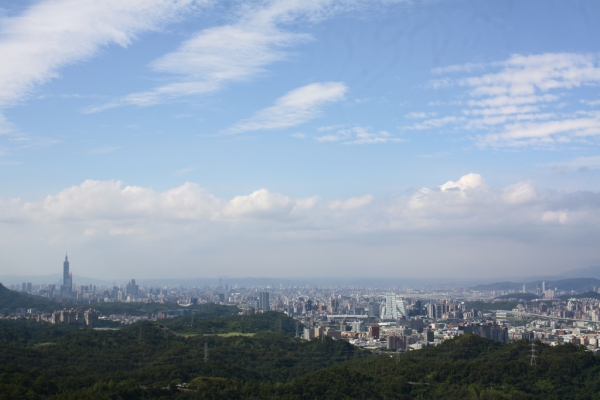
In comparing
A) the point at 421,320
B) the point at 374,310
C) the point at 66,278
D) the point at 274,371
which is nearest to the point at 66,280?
the point at 66,278

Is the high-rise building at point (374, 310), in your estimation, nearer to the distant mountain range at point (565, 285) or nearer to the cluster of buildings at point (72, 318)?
the cluster of buildings at point (72, 318)

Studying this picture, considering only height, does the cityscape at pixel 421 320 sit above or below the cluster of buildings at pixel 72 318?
below

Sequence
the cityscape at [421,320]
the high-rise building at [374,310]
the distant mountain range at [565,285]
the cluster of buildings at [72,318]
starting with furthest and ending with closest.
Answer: the distant mountain range at [565,285] → the high-rise building at [374,310] → the cluster of buildings at [72,318] → the cityscape at [421,320]

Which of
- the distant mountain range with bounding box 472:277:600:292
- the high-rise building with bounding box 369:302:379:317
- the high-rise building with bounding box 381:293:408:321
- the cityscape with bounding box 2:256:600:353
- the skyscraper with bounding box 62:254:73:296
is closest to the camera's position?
the cityscape with bounding box 2:256:600:353

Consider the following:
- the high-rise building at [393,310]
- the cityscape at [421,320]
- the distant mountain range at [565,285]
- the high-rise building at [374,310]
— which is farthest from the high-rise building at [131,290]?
the distant mountain range at [565,285]

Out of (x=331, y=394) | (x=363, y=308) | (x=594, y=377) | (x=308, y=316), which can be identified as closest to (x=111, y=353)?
(x=331, y=394)

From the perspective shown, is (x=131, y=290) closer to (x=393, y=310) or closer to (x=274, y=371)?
(x=393, y=310)

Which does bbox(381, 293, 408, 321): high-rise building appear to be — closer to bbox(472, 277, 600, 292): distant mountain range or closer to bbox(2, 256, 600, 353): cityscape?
bbox(2, 256, 600, 353): cityscape

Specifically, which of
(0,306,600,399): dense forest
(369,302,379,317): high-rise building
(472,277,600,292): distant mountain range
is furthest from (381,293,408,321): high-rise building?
(472,277,600,292): distant mountain range

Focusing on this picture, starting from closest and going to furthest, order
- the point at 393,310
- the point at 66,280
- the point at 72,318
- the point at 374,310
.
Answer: the point at 72,318 < the point at 393,310 < the point at 374,310 < the point at 66,280
